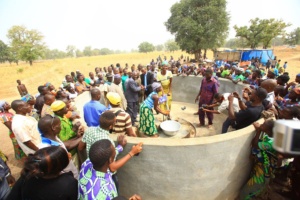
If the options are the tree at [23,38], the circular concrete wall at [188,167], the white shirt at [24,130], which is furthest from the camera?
the tree at [23,38]

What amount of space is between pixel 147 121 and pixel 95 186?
2.31 m

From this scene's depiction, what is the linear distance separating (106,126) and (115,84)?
3.42 metres

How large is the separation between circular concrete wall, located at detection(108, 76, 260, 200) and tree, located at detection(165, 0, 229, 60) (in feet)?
69.3

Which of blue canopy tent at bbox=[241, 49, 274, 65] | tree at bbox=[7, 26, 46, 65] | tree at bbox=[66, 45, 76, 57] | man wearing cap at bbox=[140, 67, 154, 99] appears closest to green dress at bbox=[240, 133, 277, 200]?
man wearing cap at bbox=[140, 67, 154, 99]

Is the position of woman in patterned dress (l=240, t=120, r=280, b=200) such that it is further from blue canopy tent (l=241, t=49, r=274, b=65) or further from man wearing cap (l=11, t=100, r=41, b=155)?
blue canopy tent (l=241, t=49, r=274, b=65)

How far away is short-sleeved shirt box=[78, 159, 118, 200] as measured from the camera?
4.97ft

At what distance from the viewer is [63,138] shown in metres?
2.84

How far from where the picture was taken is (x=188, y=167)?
2.36 m

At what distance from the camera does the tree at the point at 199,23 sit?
21.1 meters

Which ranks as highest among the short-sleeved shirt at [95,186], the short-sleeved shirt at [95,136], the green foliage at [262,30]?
the green foliage at [262,30]

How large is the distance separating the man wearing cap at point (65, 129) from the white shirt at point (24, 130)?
37 centimetres

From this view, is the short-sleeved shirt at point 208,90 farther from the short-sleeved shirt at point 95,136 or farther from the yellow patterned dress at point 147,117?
the short-sleeved shirt at point 95,136

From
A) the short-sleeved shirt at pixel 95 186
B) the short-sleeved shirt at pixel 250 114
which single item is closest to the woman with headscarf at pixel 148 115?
the short-sleeved shirt at pixel 250 114

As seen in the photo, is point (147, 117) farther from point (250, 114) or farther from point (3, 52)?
point (3, 52)
